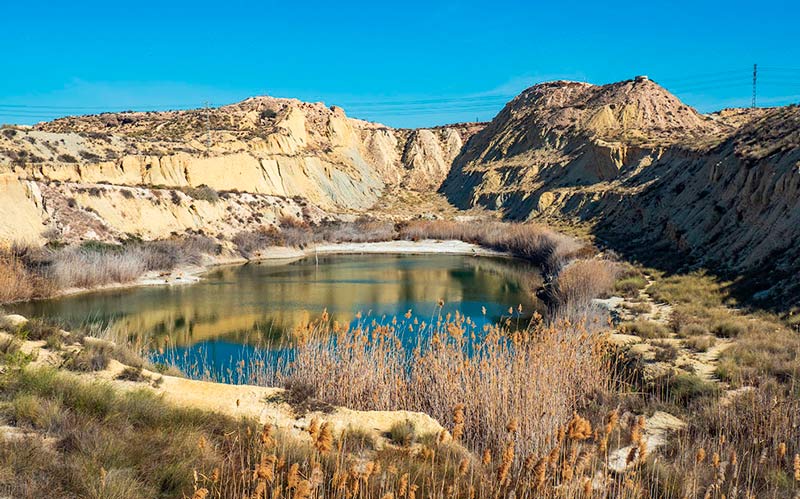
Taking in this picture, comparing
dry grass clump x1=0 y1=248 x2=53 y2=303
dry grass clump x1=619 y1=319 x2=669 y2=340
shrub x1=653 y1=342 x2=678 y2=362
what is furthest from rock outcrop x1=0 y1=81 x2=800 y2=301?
shrub x1=653 y1=342 x2=678 y2=362

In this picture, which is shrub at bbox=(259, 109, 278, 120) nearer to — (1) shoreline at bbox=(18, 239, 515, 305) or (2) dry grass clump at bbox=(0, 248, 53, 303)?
(1) shoreline at bbox=(18, 239, 515, 305)

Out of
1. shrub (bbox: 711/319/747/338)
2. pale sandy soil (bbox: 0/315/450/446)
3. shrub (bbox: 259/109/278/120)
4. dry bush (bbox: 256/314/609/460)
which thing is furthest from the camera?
shrub (bbox: 259/109/278/120)

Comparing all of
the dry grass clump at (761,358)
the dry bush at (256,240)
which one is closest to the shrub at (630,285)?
the dry grass clump at (761,358)

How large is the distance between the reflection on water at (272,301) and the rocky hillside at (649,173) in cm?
928

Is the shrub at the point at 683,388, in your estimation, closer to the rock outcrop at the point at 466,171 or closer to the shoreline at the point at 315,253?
the rock outcrop at the point at 466,171

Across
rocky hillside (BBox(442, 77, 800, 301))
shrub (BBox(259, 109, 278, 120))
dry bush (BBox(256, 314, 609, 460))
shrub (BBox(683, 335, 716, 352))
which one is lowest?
shrub (BBox(683, 335, 716, 352))

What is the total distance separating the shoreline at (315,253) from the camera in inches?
1414

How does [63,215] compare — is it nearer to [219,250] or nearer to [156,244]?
[156,244]

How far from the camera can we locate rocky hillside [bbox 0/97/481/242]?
134ft

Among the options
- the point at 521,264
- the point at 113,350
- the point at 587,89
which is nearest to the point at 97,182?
the point at 521,264

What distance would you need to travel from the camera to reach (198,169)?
2303 inches

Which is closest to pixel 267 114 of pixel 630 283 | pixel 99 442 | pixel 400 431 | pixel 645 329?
pixel 630 283

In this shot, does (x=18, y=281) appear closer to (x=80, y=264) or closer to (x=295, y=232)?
(x=80, y=264)

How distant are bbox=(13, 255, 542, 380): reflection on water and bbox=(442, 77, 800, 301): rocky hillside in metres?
9.28
